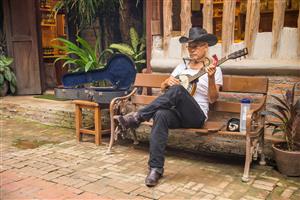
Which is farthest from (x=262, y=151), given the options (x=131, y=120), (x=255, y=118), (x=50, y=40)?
(x=50, y=40)

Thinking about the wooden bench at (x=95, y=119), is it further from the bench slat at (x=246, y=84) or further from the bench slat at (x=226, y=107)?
the bench slat at (x=246, y=84)

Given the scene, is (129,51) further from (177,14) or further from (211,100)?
(211,100)

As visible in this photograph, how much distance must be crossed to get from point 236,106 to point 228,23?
3.45 ft

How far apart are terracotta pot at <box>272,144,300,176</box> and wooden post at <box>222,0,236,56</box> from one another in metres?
1.41

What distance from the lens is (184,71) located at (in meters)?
3.71

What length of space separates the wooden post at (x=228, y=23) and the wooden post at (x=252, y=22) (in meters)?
0.19

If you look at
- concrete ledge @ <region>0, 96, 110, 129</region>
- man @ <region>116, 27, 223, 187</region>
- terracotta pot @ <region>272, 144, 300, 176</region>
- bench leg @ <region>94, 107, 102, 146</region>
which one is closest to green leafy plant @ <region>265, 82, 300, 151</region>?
terracotta pot @ <region>272, 144, 300, 176</region>

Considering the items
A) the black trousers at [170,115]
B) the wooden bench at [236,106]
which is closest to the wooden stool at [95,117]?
the wooden bench at [236,106]

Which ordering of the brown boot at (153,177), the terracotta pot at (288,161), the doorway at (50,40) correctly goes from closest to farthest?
the brown boot at (153,177) < the terracotta pot at (288,161) < the doorway at (50,40)

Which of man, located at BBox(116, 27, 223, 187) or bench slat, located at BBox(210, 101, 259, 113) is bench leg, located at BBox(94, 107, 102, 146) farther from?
bench slat, located at BBox(210, 101, 259, 113)

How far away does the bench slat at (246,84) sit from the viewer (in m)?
3.54

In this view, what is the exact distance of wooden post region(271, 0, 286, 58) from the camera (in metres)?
3.78

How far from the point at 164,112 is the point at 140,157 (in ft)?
2.64

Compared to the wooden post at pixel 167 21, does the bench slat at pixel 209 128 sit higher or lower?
lower
